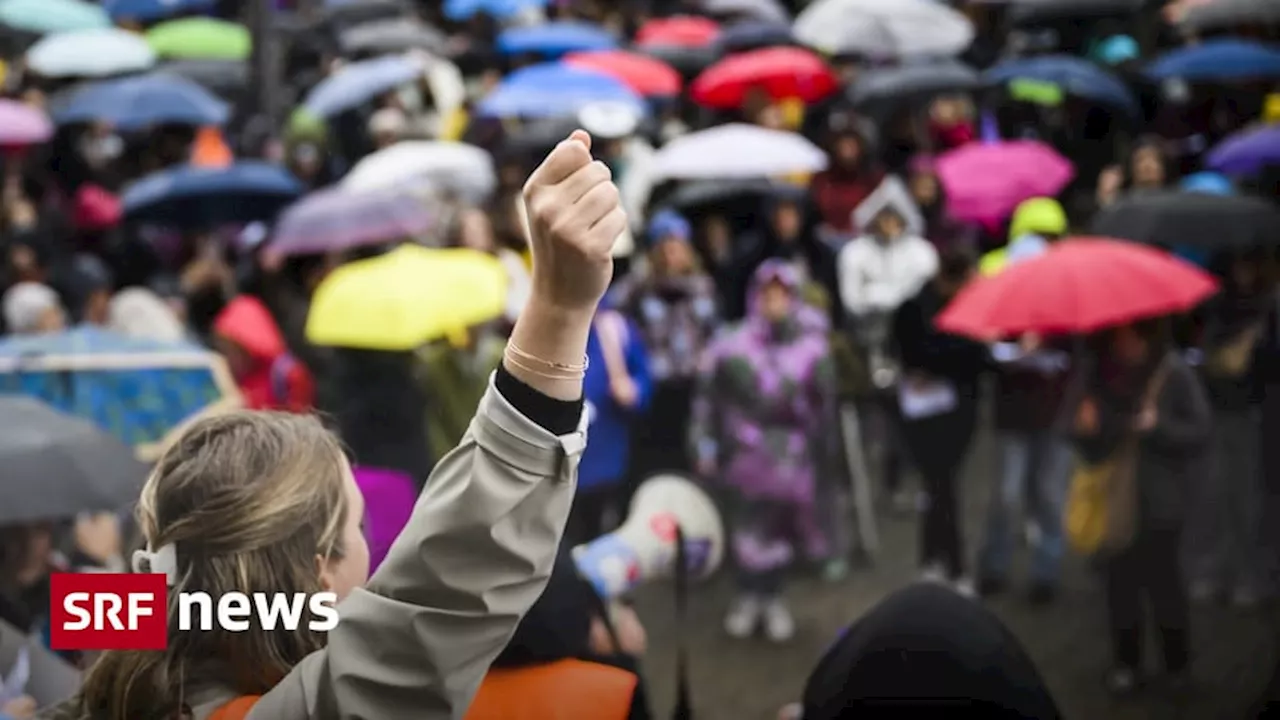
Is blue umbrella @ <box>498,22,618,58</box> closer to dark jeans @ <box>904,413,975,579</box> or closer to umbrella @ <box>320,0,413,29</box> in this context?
umbrella @ <box>320,0,413,29</box>

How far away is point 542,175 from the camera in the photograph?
67.8 inches

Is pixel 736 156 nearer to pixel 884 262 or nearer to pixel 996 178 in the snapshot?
pixel 884 262

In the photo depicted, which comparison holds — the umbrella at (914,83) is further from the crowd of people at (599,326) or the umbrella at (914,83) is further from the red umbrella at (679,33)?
the red umbrella at (679,33)

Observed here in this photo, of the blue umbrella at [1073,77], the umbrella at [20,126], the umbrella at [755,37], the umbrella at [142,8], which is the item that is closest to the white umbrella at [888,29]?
the blue umbrella at [1073,77]

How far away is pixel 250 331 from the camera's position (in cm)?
671

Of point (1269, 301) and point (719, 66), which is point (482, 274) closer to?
point (1269, 301)

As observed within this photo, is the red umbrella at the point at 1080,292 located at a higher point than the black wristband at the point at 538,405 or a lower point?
lower

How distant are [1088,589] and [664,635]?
221 centimetres

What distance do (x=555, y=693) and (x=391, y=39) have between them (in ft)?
35.8

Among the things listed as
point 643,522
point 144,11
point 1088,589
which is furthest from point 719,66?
point 643,522

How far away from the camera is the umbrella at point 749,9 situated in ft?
44.6

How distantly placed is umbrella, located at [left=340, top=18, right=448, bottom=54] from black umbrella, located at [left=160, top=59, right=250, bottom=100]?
1137 millimetres

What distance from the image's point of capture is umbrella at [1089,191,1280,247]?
7301 mm

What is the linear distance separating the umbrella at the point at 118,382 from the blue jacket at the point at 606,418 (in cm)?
153
